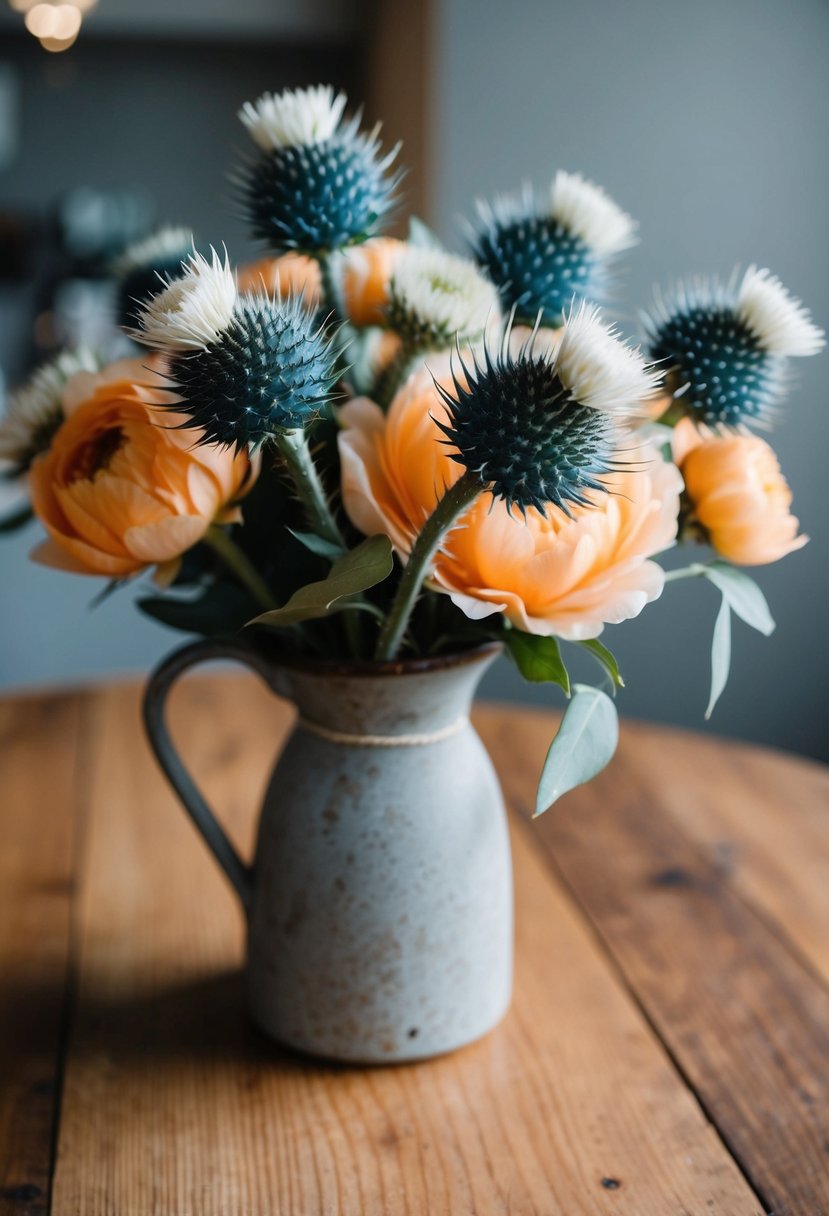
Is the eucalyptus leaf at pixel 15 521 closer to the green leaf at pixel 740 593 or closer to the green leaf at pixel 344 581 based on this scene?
the green leaf at pixel 344 581

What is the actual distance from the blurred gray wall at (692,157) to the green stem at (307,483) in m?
1.62

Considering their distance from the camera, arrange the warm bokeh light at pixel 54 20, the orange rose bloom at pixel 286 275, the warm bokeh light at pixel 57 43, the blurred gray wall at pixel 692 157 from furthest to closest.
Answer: the warm bokeh light at pixel 57 43 → the warm bokeh light at pixel 54 20 → the blurred gray wall at pixel 692 157 → the orange rose bloom at pixel 286 275

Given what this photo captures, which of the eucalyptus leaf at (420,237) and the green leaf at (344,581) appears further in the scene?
the eucalyptus leaf at (420,237)

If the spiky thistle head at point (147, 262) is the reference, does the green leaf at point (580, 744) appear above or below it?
below

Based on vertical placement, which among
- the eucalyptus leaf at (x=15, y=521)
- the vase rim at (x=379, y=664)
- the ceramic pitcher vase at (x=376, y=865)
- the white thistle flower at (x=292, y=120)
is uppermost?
the white thistle flower at (x=292, y=120)

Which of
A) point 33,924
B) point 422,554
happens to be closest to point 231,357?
point 422,554

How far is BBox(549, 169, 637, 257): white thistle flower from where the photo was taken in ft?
2.00

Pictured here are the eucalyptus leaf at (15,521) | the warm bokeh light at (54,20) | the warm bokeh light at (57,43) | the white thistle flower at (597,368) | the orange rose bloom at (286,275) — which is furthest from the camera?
the warm bokeh light at (57,43)

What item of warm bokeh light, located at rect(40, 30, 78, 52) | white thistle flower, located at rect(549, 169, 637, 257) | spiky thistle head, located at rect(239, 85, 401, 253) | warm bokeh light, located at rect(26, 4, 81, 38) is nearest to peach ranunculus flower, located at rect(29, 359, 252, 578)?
spiky thistle head, located at rect(239, 85, 401, 253)

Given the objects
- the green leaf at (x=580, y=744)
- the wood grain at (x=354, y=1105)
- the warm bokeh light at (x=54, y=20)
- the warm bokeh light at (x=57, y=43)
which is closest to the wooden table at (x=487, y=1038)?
the wood grain at (x=354, y=1105)

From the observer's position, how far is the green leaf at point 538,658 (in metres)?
0.54

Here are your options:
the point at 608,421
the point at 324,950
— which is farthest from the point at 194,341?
the point at 324,950

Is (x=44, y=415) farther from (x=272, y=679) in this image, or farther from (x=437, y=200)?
(x=437, y=200)

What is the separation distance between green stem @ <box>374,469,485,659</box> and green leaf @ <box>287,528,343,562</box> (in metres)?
0.03
